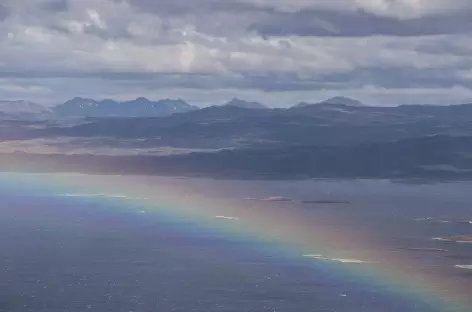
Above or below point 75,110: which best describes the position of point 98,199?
below

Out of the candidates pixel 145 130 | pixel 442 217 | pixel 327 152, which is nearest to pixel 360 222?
pixel 442 217

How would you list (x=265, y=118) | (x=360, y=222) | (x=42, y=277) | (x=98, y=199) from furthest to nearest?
1. (x=265, y=118)
2. (x=98, y=199)
3. (x=360, y=222)
4. (x=42, y=277)

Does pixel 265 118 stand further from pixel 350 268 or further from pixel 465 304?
pixel 465 304

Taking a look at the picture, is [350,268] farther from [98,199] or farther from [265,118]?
[265,118]

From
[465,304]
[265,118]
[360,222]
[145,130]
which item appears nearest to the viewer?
[465,304]

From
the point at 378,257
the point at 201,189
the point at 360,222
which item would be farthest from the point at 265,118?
the point at 378,257

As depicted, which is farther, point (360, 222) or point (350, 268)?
point (360, 222)
